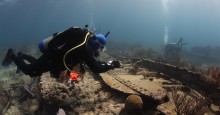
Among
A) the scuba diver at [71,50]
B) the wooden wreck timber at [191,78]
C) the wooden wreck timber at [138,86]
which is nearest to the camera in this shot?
the scuba diver at [71,50]

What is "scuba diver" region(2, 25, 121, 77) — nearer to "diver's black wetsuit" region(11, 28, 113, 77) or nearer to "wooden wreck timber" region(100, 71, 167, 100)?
"diver's black wetsuit" region(11, 28, 113, 77)

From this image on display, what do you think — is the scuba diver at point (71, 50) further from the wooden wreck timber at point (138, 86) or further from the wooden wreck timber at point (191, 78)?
the wooden wreck timber at point (191, 78)

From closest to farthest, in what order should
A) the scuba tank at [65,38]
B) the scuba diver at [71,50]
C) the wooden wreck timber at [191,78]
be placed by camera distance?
the scuba diver at [71,50] < the scuba tank at [65,38] < the wooden wreck timber at [191,78]

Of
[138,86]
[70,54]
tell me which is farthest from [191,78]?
[70,54]

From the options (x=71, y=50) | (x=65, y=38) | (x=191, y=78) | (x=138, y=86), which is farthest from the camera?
(x=191, y=78)

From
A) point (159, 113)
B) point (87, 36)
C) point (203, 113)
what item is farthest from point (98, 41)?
point (203, 113)

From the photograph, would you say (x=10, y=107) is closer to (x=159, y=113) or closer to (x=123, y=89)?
(x=123, y=89)

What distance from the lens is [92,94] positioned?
23.7ft

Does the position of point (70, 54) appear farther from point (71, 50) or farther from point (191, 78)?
point (191, 78)

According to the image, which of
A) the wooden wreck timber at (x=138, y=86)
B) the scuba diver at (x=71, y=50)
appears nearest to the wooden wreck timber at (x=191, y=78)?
the wooden wreck timber at (x=138, y=86)

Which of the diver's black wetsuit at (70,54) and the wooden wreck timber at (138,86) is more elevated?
the diver's black wetsuit at (70,54)

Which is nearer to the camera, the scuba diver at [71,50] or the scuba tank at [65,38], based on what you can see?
the scuba diver at [71,50]

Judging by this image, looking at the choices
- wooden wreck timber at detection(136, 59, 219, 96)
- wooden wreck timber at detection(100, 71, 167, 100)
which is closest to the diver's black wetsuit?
wooden wreck timber at detection(100, 71, 167, 100)

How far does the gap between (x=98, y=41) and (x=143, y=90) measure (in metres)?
2.00
